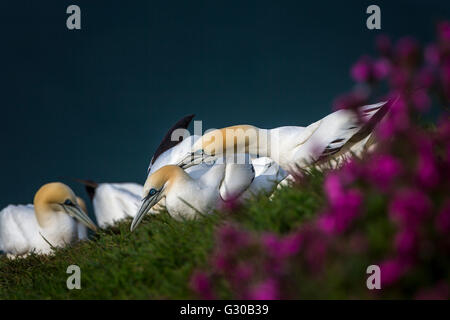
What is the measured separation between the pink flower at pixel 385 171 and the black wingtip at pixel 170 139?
5.31 metres

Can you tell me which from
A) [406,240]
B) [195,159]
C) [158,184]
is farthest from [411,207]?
[195,159]

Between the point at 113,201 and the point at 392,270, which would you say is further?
the point at 113,201

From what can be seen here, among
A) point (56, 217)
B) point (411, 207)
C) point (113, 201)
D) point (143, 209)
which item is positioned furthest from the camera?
point (113, 201)

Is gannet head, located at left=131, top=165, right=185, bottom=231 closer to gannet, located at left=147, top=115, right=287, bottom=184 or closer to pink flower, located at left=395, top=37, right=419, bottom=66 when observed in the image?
gannet, located at left=147, top=115, right=287, bottom=184

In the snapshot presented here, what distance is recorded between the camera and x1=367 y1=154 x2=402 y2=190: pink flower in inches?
79.3

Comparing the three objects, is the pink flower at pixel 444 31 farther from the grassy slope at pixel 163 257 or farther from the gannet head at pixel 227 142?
the gannet head at pixel 227 142

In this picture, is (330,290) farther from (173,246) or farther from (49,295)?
(49,295)

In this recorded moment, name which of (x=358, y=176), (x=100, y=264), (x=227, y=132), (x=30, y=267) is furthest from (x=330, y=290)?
(x=30, y=267)

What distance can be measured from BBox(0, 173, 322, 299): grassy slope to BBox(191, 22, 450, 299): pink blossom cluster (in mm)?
911

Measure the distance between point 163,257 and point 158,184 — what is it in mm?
1316

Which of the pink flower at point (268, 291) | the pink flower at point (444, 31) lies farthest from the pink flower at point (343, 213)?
the pink flower at point (444, 31)

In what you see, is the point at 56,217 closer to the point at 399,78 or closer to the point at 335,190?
the point at 335,190

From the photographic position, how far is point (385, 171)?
2037 mm

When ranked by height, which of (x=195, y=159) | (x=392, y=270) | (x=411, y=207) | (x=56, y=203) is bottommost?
(x=56, y=203)
